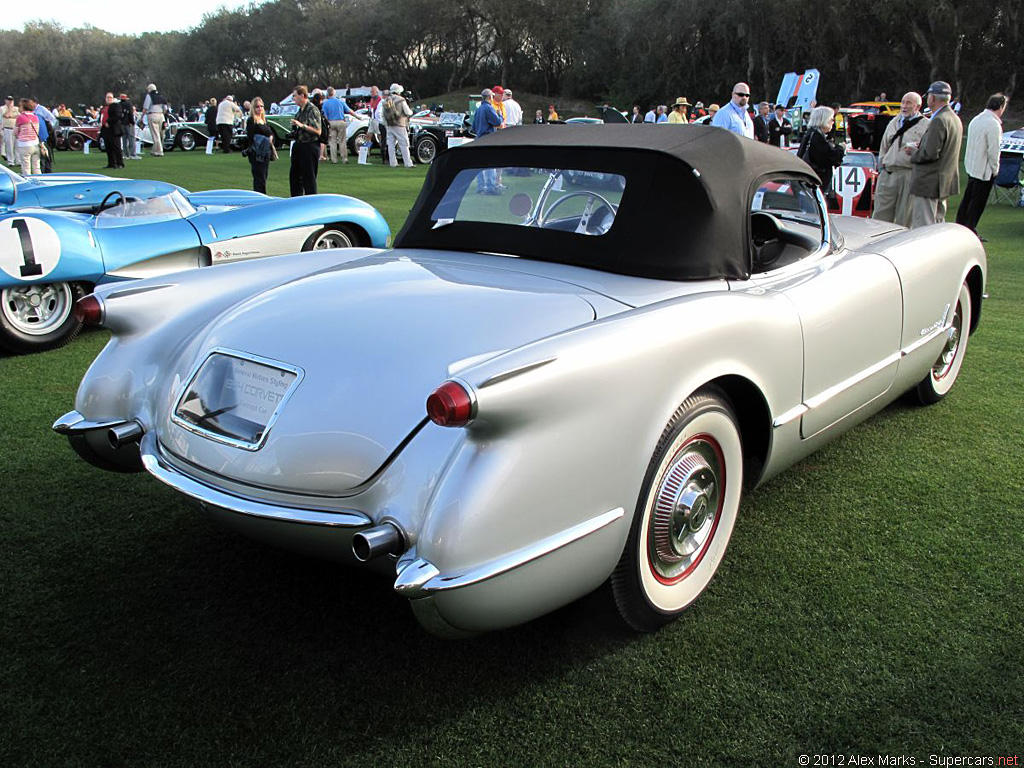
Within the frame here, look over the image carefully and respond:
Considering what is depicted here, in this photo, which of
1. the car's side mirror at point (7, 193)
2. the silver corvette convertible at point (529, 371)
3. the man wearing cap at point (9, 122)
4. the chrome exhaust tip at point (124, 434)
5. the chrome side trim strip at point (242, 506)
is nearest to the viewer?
the silver corvette convertible at point (529, 371)

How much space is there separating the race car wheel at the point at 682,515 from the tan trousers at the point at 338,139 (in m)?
19.4

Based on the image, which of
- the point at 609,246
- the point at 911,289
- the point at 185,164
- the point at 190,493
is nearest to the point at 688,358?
the point at 609,246

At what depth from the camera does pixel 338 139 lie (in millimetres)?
21281

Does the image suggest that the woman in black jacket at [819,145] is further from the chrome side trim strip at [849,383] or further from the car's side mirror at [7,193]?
the car's side mirror at [7,193]

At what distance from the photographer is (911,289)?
12.2 feet

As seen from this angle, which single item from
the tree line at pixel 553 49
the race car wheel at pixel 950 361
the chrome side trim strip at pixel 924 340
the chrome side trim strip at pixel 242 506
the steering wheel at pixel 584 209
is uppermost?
the tree line at pixel 553 49

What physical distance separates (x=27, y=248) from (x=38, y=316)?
0.50m

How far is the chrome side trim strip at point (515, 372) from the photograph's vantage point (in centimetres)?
191

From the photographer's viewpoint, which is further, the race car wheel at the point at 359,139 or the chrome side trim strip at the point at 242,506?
the race car wheel at the point at 359,139

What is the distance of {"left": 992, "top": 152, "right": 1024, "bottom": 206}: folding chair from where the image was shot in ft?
47.0

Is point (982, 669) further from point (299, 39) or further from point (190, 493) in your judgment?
point (299, 39)

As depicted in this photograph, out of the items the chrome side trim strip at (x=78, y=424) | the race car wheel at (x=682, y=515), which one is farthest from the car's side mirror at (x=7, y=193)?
the race car wheel at (x=682, y=515)

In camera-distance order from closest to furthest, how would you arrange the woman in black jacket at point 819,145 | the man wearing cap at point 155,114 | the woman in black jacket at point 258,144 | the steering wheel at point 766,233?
the steering wheel at point 766,233
the woman in black jacket at point 819,145
the woman in black jacket at point 258,144
the man wearing cap at point 155,114

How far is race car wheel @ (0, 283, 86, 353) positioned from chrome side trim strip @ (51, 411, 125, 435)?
2.98m
